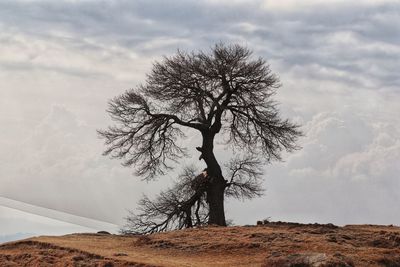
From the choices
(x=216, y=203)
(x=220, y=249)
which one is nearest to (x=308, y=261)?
(x=220, y=249)

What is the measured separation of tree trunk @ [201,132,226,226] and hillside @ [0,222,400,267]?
16.2 feet

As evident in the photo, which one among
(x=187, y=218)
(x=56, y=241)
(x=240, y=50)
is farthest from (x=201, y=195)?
(x=56, y=241)

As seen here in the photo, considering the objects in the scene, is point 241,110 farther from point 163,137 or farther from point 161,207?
point 161,207

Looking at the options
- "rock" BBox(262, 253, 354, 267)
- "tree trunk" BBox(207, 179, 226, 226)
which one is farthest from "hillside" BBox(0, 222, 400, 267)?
"tree trunk" BBox(207, 179, 226, 226)

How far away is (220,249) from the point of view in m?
16.1

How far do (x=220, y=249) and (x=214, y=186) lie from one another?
849 centimetres

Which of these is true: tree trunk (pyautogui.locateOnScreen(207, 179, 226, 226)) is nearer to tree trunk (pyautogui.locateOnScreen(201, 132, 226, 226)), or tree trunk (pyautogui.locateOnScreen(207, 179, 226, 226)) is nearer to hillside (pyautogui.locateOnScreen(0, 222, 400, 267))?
tree trunk (pyautogui.locateOnScreen(201, 132, 226, 226))

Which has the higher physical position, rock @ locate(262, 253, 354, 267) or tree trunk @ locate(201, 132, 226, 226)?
tree trunk @ locate(201, 132, 226, 226)

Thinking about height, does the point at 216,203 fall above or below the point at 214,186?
below

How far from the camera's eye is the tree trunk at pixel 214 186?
24469 millimetres

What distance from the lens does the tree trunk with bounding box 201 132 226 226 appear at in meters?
24.5

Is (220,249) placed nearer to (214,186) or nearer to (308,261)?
(308,261)

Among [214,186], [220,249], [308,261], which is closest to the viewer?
[308,261]

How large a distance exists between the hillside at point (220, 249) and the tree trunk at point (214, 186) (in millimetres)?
4931
